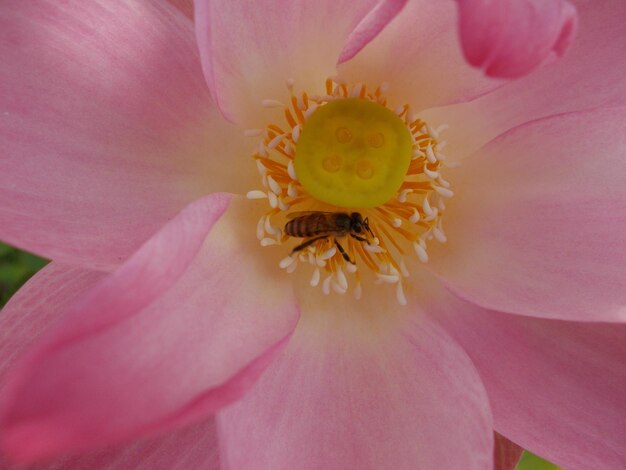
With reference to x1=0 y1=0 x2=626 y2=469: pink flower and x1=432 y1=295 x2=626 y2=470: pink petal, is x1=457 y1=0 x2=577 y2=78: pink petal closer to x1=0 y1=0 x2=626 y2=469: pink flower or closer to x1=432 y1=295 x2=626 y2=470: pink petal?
x1=0 y1=0 x2=626 y2=469: pink flower

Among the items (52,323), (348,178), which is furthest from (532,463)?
(52,323)

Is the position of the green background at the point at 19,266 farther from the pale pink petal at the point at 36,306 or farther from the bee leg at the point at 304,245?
the bee leg at the point at 304,245

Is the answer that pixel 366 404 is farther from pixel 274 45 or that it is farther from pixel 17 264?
pixel 17 264

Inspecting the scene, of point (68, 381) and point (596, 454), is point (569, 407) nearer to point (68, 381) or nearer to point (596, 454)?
point (596, 454)

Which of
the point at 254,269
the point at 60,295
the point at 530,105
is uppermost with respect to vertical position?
the point at 530,105

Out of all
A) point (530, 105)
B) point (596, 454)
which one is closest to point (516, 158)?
point (530, 105)

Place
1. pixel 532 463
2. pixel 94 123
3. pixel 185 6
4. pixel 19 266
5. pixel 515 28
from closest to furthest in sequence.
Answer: pixel 515 28 → pixel 94 123 → pixel 185 6 → pixel 532 463 → pixel 19 266
